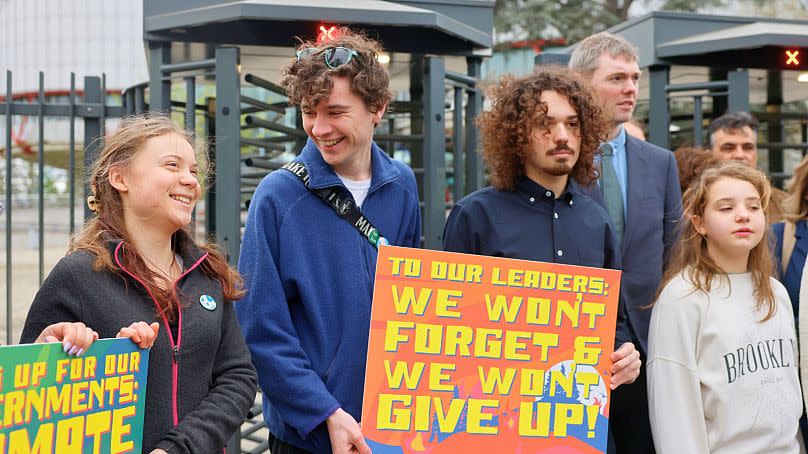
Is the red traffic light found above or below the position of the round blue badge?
above

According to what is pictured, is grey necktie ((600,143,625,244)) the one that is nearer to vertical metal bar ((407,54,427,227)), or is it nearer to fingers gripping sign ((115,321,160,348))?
fingers gripping sign ((115,321,160,348))

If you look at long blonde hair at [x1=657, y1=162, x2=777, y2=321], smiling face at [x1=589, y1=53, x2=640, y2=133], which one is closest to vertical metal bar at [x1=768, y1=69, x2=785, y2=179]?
smiling face at [x1=589, y1=53, x2=640, y2=133]

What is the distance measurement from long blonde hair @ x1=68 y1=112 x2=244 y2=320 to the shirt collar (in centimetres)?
108

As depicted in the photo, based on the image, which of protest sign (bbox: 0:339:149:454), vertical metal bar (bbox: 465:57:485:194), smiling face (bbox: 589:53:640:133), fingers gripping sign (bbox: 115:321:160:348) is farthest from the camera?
vertical metal bar (bbox: 465:57:485:194)

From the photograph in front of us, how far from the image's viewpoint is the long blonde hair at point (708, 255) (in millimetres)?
3061

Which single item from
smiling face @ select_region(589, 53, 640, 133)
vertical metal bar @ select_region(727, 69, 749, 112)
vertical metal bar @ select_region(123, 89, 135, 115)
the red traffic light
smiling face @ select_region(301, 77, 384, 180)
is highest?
the red traffic light

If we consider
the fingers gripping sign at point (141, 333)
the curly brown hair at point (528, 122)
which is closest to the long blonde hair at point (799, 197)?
the curly brown hair at point (528, 122)

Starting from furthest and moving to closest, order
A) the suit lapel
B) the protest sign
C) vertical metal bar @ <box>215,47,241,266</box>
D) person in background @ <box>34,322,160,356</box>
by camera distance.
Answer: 1. vertical metal bar @ <box>215,47,241,266</box>
2. the suit lapel
3. person in background @ <box>34,322,160,356</box>
4. the protest sign

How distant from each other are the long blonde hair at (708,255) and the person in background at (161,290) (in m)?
1.68

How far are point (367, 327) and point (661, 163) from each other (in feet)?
5.50

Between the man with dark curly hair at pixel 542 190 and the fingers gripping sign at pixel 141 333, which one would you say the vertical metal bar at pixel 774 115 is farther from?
the fingers gripping sign at pixel 141 333

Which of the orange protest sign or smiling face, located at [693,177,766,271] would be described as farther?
smiling face, located at [693,177,766,271]

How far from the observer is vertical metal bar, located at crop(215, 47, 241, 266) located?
4.29 metres

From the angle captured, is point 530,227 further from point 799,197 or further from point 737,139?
point 737,139
